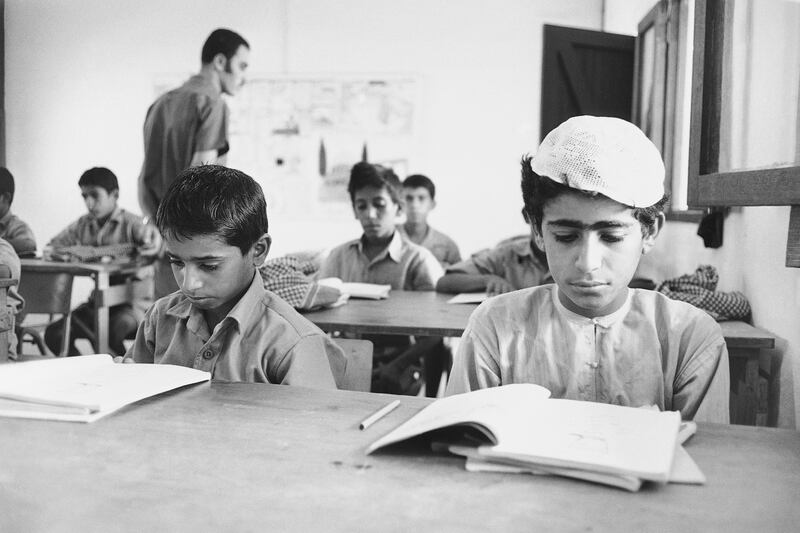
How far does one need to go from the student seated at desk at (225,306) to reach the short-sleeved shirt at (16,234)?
3.35 metres

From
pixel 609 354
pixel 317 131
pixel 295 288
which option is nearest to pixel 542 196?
pixel 609 354

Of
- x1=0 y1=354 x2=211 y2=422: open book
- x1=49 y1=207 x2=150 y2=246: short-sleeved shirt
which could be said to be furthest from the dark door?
x1=0 y1=354 x2=211 y2=422: open book

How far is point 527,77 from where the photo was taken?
5918mm

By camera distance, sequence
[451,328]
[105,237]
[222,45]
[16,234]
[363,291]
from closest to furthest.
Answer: [451,328], [363,291], [222,45], [16,234], [105,237]

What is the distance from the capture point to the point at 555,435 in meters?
0.86

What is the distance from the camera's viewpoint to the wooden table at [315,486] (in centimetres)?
70

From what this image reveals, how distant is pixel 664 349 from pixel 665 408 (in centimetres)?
10

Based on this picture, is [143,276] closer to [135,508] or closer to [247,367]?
[247,367]

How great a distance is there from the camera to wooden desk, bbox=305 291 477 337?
7.19 ft

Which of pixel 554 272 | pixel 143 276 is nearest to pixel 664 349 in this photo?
pixel 554 272

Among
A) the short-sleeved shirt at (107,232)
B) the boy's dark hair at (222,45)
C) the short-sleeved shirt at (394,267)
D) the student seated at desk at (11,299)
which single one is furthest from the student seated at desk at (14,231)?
the short-sleeved shirt at (394,267)

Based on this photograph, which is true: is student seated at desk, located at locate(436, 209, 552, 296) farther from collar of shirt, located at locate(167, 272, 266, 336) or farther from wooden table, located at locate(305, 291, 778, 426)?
collar of shirt, located at locate(167, 272, 266, 336)

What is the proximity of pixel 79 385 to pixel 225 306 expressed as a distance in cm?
48

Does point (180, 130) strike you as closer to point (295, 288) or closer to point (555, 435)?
point (295, 288)
